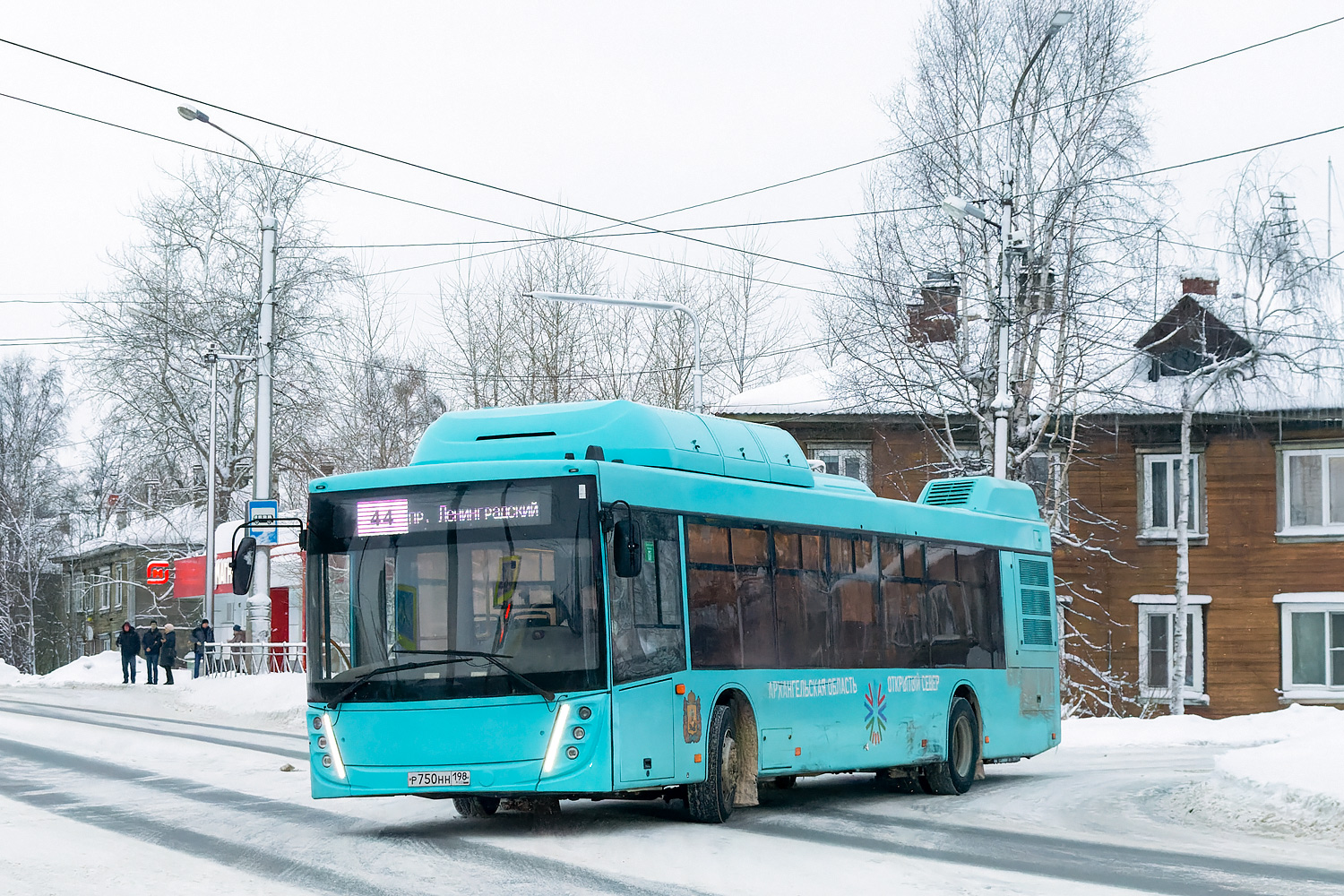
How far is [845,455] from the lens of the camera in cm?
3772

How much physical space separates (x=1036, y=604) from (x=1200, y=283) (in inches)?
713

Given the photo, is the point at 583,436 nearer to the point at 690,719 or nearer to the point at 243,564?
the point at 690,719

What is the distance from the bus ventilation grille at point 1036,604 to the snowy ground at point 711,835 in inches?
62.2

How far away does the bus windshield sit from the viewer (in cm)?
1117

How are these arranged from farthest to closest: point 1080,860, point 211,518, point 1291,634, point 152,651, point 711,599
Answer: point 211,518 → point 152,651 → point 1291,634 → point 711,599 → point 1080,860

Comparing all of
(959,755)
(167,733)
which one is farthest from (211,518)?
(959,755)

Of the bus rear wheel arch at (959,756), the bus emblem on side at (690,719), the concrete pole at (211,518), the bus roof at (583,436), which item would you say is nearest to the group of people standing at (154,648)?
the concrete pole at (211,518)

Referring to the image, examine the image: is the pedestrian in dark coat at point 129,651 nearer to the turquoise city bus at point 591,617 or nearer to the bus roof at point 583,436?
the turquoise city bus at point 591,617

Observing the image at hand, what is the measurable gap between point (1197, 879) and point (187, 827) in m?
7.23

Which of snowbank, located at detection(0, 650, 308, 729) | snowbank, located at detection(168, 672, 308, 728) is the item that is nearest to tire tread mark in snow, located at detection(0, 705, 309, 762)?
snowbank, located at detection(0, 650, 308, 729)

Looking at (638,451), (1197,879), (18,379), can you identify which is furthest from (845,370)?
(18,379)

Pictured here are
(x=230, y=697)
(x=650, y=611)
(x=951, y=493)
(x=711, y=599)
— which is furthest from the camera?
(x=230, y=697)

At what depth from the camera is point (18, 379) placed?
74.5 m

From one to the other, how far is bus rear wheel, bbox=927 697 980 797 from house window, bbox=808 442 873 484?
20.9 m
